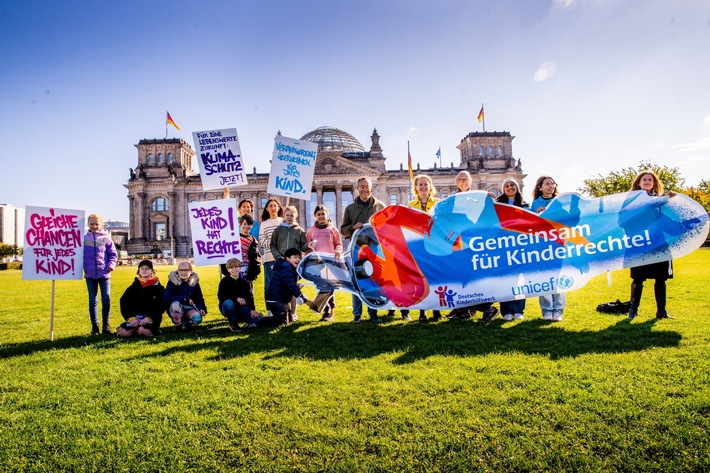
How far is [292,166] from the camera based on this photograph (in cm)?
952

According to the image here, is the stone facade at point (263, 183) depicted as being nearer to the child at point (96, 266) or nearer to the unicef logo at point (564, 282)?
the child at point (96, 266)

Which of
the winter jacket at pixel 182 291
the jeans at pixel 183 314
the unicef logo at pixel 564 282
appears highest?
the winter jacket at pixel 182 291

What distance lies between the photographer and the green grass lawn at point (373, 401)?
3027mm

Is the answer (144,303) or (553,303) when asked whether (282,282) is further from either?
(553,303)

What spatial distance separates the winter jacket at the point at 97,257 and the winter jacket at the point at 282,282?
2.96m

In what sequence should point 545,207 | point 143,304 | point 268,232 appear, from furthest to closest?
point 268,232 < point 143,304 < point 545,207

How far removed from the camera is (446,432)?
3301 millimetres

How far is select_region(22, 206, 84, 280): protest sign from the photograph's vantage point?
7.64m

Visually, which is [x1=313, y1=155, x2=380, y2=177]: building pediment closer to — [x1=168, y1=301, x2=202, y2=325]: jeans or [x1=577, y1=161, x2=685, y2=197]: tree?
[x1=577, y1=161, x2=685, y2=197]: tree

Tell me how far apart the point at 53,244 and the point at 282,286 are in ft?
14.2

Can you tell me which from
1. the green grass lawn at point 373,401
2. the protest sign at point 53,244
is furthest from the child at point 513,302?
the protest sign at point 53,244

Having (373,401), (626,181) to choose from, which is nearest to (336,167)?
(626,181)

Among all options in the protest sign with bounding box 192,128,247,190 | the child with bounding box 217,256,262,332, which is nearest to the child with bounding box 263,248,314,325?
the child with bounding box 217,256,262,332

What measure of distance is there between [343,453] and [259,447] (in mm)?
651
